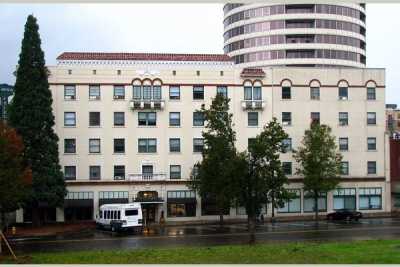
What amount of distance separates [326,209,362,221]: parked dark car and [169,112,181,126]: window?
64.2ft

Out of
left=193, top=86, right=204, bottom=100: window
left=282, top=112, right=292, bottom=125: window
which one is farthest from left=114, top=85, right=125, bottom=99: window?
left=282, top=112, right=292, bottom=125: window

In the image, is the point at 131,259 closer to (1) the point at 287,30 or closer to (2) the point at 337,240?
(2) the point at 337,240

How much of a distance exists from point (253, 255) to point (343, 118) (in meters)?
46.1

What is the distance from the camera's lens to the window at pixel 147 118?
6957 centimetres

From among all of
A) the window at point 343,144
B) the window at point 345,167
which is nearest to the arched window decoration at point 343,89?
the window at point 343,144

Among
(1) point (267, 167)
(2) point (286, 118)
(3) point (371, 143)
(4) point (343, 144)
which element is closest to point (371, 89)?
(3) point (371, 143)

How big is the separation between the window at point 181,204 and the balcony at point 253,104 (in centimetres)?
1152

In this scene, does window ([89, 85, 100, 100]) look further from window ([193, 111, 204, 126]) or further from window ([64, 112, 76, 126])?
window ([193, 111, 204, 126])

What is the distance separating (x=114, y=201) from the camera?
222 feet

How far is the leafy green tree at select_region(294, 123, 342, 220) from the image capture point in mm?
Answer: 66812

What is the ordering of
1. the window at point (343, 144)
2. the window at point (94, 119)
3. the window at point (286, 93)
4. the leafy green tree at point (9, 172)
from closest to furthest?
the leafy green tree at point (9, 172)
the window at point (94, 119)
the window at point (286, 93)
the window at point (343, 144)

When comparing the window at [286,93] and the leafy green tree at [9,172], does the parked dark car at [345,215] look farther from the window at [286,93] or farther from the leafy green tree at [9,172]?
the leafy green tree at [9,172]

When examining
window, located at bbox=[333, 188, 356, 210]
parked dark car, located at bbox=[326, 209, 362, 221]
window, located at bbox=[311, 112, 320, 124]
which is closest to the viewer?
parked dark car, located at bbox=[326, 209, 362, 221]

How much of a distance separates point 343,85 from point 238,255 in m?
47.1
